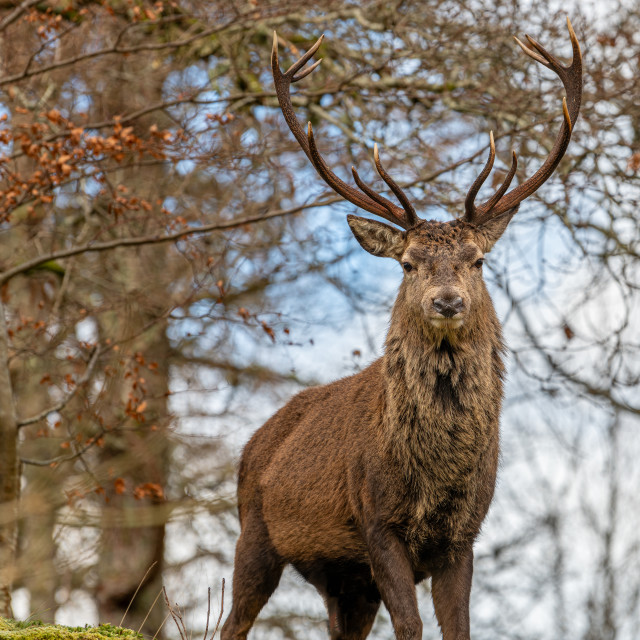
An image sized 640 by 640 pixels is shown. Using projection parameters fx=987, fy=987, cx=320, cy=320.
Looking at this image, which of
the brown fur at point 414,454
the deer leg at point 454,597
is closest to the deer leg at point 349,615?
the brown fur at point 414,454

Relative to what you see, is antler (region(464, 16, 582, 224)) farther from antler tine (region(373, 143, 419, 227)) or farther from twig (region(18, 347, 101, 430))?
twig (region(18, 347, 101, 430))

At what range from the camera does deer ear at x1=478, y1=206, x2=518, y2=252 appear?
6.10 meters

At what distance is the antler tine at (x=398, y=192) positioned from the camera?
5.83m

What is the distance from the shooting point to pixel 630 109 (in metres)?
9.15

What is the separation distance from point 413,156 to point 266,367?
4.83 meters

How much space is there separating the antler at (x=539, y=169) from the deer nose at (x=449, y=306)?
0.83 meters

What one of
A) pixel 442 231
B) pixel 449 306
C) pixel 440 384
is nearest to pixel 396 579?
pixel 440 384

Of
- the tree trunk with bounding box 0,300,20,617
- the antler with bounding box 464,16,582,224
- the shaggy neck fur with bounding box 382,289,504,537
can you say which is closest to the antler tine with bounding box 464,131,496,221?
the antler with bounding box 464,16,582,224

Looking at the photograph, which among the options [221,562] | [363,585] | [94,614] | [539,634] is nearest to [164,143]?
[363,585]

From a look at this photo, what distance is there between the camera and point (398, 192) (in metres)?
5.87

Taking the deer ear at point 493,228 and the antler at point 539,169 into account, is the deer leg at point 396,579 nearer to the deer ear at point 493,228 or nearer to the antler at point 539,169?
the deer ear at point 493,228

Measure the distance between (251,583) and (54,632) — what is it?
2.22 metres

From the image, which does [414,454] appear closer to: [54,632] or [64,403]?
[54,632]

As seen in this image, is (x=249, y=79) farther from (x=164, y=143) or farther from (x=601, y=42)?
(x=601, y=42)
